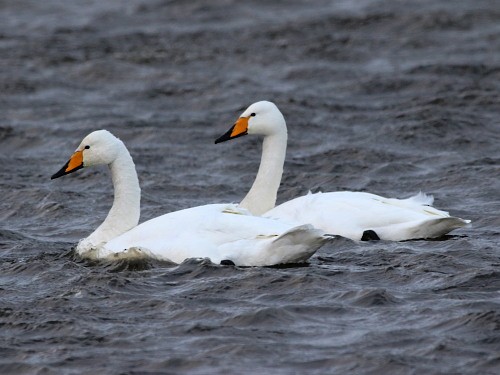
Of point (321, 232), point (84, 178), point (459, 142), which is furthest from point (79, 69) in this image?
point (321, 232)

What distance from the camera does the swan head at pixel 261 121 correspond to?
Answer: 13.4 m

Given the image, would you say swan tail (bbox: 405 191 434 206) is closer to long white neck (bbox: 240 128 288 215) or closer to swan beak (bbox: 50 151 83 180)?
long white neck (bbox: 240 128 288 215)

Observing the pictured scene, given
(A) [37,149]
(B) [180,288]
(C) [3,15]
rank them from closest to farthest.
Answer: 1. (B) [180,288]
2. (A) [37,149]
3. (C) [3,15]

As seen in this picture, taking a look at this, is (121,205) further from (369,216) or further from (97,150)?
(369,216)

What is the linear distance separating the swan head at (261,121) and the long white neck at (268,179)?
0.26 feet

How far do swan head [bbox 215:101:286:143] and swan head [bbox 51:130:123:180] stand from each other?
1.66 meters

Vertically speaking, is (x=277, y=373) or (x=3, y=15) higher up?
(x=3, y=15)

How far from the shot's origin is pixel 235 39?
2242 centimetres

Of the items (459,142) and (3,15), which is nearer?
(459,142)

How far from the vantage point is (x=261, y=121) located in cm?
1339

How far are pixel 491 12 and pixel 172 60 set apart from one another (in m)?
5.66

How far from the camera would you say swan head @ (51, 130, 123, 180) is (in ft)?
39.2

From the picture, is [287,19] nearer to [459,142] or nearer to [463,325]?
[459,142]

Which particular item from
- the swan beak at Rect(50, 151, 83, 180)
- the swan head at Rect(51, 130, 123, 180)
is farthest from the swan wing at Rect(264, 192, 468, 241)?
the swan beak at Rect(50, 151, 83, 180)
